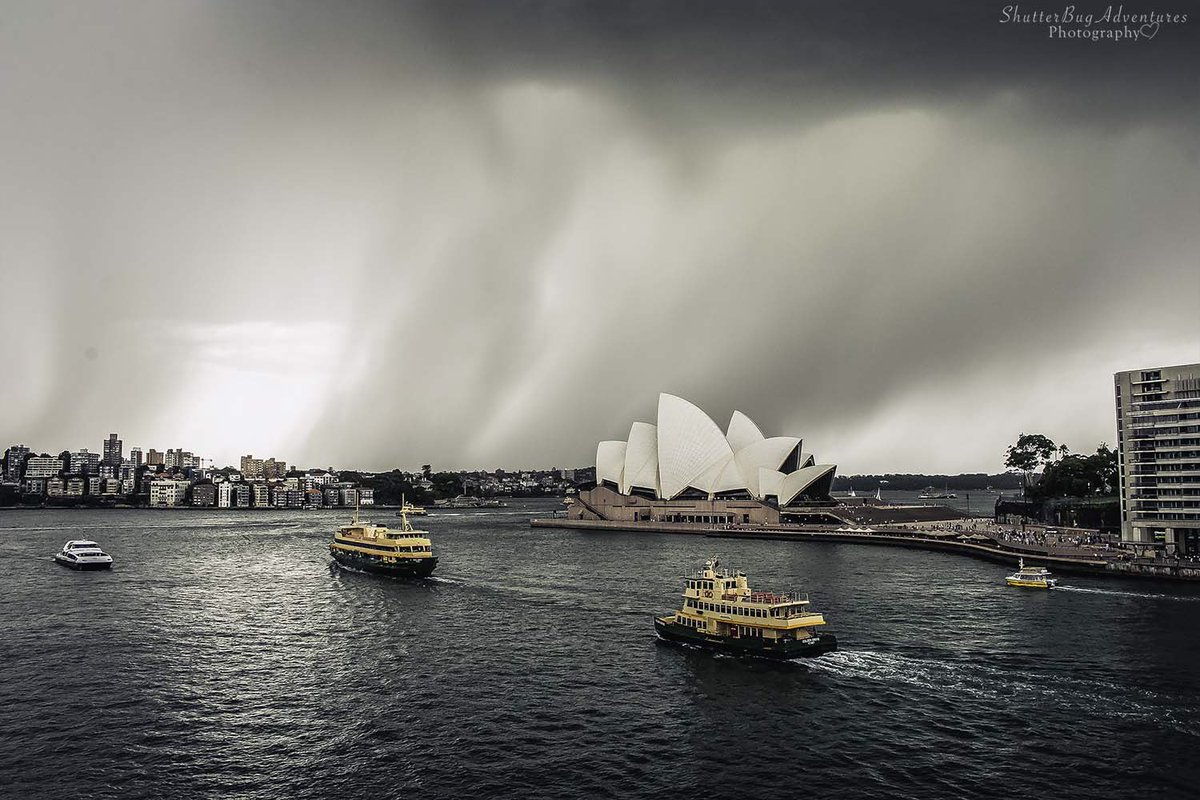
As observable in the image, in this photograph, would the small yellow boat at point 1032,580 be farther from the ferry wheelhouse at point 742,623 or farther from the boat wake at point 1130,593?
the ferry wheelhouse at point 742,623

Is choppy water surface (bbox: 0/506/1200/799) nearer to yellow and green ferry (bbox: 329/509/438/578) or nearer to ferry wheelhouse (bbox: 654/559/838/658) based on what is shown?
ferry wheelhouse (bbox: 654/559/838/658)

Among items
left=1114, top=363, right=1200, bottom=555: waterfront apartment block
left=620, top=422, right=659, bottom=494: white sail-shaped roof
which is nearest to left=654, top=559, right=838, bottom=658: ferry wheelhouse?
left=1114, top=363, right=1200, bottom=555: waterfront apartment block

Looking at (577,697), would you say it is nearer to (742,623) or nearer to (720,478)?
(742,623)

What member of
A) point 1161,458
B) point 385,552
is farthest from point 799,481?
point 385,552

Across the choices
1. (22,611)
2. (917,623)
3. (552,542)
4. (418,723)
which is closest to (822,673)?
(917,623)

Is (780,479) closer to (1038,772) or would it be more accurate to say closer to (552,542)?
(552,542)

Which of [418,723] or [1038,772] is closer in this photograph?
[1038,772]
